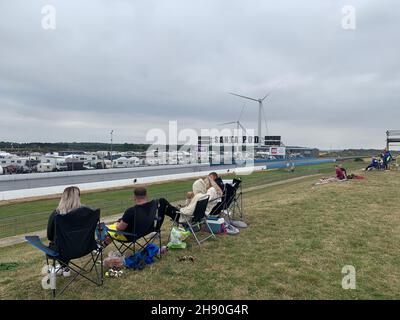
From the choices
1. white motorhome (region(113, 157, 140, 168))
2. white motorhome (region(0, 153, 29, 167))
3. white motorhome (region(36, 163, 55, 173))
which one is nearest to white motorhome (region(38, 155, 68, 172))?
white motorhome (region(36, 163, 55, 173))

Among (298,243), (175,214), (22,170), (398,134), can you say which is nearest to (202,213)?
(175,214)

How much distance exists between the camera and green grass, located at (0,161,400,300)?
4219 millimetres

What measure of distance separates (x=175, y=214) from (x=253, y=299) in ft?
8.60

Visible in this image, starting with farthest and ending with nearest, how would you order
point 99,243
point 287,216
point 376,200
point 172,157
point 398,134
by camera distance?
1. point 172,157
2. point 398,134
3. point 376,200
4. point 287,216
5. point 99,243

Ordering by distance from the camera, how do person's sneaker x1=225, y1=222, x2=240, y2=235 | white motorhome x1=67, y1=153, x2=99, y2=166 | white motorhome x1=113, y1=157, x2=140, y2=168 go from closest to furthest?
person's sneaker x1=225, y1=222, x2=240, y2=235, white motorhome x1=67, y1=153, x2=99, y2=166, white motorhome x1=113, y1=157, x2=140, y2=168

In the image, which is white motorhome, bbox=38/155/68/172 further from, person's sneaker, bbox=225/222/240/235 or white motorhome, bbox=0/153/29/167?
person's sneaker, bbox=225/222/240/235

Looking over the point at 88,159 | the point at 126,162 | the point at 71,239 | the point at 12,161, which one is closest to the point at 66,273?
the point at 71,239

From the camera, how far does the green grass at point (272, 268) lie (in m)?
4.22

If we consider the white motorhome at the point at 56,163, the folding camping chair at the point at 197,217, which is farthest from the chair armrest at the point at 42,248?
the white motorhome at the point at 56,163

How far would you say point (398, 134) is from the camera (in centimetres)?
2919

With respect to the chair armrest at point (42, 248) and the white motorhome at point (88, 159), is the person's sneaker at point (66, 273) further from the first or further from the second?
the white motorhome at point (88, 159)

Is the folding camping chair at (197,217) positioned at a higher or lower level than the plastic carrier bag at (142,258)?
higher

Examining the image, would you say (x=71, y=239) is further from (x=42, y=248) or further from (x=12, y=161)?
(x=12, y=161)
